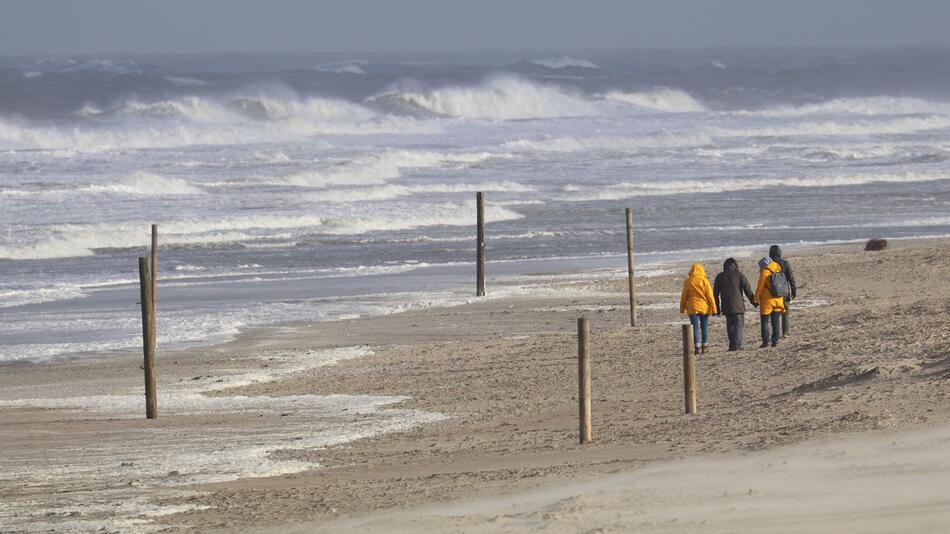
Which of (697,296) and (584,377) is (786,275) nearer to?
(697,296)

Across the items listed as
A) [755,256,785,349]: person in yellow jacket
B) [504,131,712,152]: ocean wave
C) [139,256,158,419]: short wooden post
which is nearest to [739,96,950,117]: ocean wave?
[504,131,712,152]: ocean wave

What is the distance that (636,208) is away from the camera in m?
35.8

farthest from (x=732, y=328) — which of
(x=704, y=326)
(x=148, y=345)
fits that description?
(x=148, y=345)

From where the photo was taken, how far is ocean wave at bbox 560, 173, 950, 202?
3950cm

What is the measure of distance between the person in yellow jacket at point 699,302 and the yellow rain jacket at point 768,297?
48 centimetres

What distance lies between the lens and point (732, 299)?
1548 centimetres

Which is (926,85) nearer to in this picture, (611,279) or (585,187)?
(585,187)

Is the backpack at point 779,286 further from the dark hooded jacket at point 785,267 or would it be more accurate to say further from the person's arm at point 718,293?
the person's arm at point 718,293

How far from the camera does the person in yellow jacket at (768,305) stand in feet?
50.5

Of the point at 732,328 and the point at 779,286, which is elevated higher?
the point at 779,286

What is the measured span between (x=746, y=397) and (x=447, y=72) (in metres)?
87.7

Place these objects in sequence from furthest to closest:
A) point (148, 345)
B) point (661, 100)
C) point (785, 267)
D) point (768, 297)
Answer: point (661, 100)
point (785, 267)
point (768, 297)
point (148, 345)

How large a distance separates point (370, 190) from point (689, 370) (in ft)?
95.9

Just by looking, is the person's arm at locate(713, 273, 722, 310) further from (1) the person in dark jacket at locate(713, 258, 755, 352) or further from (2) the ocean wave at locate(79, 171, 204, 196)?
(2) the ocean wave at locate(79, 171, 204, 196)
